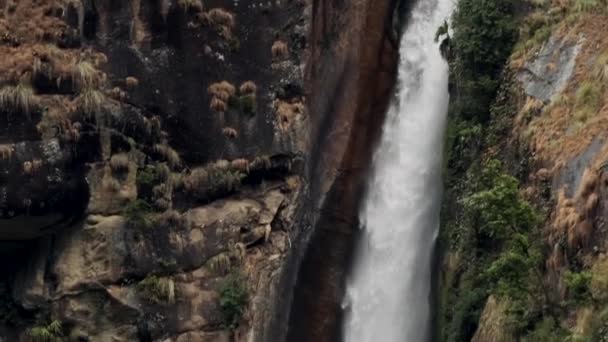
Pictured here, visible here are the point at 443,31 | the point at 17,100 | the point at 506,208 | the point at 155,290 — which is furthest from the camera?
the point at 443,31

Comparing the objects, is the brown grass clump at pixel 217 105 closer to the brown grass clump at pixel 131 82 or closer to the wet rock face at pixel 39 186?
the brown grass clump at pixel 131 82

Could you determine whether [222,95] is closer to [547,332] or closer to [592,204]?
[592,204]

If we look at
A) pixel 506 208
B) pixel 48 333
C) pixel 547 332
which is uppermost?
pixel 506 208

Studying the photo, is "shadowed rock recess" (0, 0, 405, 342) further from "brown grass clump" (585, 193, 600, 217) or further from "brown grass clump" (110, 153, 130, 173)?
"brown grass clump" (585, 193, 600, 217)

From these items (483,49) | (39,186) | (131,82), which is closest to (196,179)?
(131,82)

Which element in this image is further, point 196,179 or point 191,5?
point 191,5

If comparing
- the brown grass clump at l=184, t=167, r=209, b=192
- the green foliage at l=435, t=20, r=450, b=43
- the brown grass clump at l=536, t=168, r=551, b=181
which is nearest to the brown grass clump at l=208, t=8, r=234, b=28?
the brown grass clump at l=184, t=167, r=209, b=192

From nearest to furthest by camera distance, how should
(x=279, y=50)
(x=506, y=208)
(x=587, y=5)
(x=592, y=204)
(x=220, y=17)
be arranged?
(x=592, y=204)
(x=506, y=208)
(x=587, y=5)
(x=220, y=17)
(x=279, y=50)
